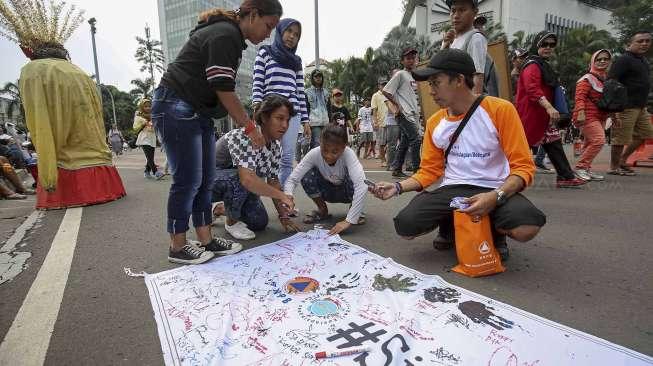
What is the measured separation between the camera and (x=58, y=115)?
12.7ft

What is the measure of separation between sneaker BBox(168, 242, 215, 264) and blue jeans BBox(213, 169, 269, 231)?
0.58m

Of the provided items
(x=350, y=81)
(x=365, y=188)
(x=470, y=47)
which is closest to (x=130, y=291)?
(x=365, y=188)

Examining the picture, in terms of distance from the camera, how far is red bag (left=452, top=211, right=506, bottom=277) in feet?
6.39

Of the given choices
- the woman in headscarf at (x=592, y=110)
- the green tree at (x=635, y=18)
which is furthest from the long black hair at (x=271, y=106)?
the green tree at (x=635, y=18)

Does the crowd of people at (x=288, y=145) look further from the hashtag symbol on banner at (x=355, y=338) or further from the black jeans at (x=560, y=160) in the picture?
the hashtag symbol on banner at (x=355, y=338)

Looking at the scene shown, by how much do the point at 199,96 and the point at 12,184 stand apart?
517 centimetres

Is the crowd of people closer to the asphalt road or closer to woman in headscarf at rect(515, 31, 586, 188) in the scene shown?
woman in headscarf at rect(515, 31, 586, 188)

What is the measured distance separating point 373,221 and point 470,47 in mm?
1660

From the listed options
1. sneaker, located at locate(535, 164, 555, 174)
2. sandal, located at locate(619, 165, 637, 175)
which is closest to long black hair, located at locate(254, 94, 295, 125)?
sneaker, located at locate(535, 164, 555, 174)

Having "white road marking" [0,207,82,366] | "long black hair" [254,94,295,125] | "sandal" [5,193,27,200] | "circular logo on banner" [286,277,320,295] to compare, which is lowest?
"sandal" [5,193,27,200]

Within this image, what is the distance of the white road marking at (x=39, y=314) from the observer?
4.60 feet

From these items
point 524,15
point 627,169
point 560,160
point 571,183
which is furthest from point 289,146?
point 524,15

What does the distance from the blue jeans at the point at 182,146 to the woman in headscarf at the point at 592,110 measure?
4.32 meters
